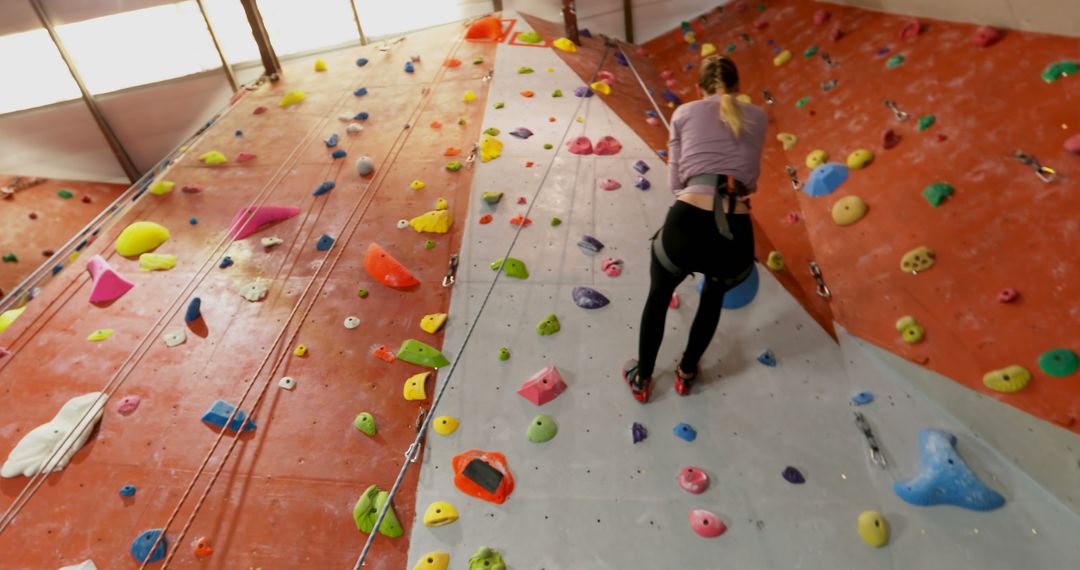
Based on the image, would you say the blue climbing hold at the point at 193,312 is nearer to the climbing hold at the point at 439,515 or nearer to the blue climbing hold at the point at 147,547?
the blue climbing hold at the point at 147,547

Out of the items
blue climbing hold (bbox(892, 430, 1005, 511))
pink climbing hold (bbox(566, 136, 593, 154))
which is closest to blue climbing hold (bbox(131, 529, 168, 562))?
blue climbing hold (bbox(892, 430, 1005, 511))

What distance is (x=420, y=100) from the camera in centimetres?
472

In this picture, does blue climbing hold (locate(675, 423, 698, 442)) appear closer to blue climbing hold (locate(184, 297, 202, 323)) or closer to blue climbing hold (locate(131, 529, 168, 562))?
blue climbing hold (locate(131, 529, 168, 562))

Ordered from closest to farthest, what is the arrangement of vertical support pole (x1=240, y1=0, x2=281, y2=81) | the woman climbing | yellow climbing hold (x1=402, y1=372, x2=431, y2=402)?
1. the woman climbing
2. yellow climbing hold (x1=402, y1=372, x2=431, y2=402)
3. vertical support pole (x1=240, y1=0, x2=281, y2=81)

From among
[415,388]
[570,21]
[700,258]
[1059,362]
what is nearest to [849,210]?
[1059,362]

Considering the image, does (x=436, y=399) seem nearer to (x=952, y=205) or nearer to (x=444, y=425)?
(x=444, y=425)

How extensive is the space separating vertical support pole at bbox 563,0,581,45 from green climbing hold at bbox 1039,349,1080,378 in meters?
4.65

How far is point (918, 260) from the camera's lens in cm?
248

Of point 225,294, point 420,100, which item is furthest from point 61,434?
point 420,100

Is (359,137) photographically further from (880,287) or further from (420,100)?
(880,287)

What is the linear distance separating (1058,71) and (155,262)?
4669 mm

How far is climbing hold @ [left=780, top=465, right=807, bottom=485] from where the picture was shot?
6.74 feet

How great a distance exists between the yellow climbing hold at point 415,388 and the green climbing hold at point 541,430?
495 mm

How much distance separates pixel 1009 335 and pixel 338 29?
7.34 m
